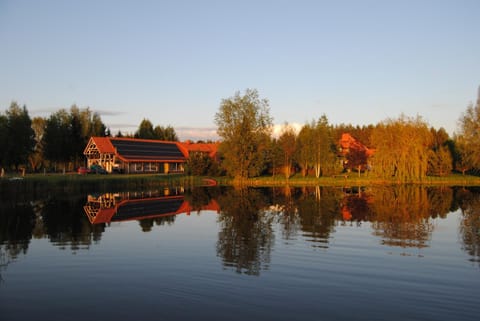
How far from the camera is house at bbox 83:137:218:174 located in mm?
69812

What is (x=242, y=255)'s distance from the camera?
47.8ft

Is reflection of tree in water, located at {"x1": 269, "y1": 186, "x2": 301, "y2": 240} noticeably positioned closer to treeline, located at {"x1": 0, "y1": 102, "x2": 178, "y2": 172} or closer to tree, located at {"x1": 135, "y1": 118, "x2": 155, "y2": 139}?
treeline, located at {"x1": 0, "y1": 102, "x2": 178, "y2": 172}

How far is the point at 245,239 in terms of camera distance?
1747cm

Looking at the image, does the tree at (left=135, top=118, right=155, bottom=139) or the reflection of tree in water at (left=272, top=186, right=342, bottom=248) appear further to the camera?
the tree at (left=135, top=118, right=155, bottom=139)

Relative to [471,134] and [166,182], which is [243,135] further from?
[471,134]

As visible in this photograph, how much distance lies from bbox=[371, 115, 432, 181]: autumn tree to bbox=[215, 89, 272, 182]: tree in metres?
15.6

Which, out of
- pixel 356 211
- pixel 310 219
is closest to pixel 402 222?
pixel 310 219

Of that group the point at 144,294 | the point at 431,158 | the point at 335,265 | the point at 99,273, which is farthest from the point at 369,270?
the point at 431,158

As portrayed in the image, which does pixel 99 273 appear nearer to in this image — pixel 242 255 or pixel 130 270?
pixel 130 270

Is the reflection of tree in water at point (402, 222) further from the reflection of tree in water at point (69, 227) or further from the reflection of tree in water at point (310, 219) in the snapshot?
the reflection of tree in water at point (69, 227)

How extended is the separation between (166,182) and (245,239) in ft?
128

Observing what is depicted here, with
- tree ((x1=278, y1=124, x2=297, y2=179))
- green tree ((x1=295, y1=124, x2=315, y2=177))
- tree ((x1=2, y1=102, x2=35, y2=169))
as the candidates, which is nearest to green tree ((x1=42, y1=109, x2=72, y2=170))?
tree ((x1=2, y1=102, x2=35, y2=169))

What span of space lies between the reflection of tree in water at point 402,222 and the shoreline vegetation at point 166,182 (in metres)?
22.9

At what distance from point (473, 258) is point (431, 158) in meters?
50.3
